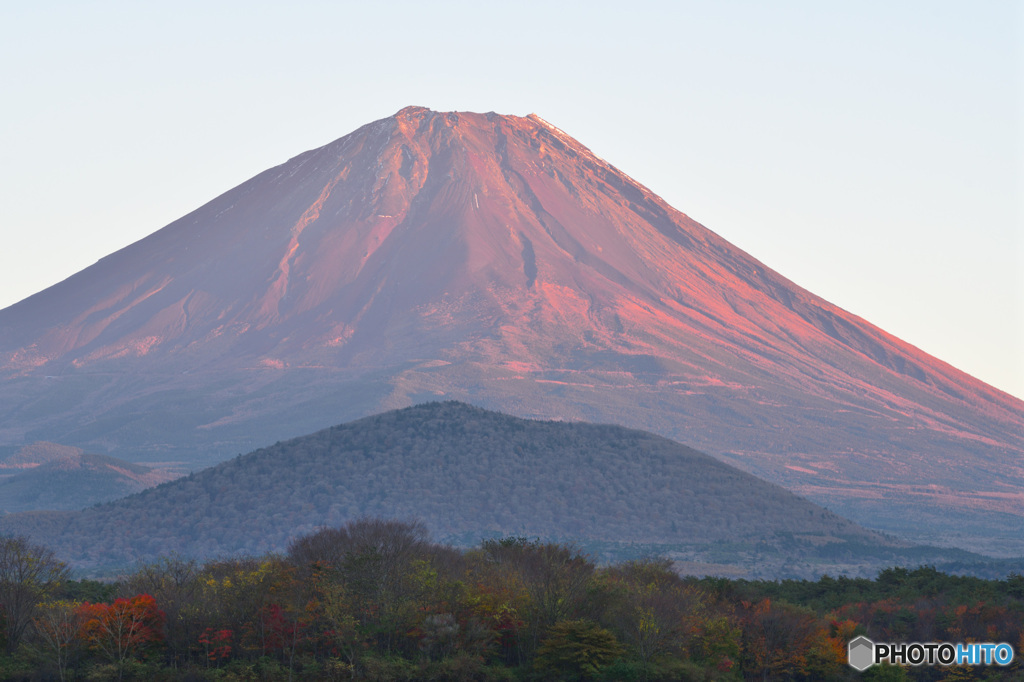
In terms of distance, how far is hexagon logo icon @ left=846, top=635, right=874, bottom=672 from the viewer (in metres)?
67.9

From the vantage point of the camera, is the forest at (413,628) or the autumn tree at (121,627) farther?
the forest at (413,628)

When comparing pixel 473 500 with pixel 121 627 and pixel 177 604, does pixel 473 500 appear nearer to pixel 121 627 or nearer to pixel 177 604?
pixel 177 604

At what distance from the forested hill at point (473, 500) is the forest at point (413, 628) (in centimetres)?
8229

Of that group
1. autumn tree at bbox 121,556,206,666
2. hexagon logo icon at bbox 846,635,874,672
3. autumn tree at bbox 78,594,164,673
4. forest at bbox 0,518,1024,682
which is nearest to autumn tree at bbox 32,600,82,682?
forest at bbox 0,518,1024,682

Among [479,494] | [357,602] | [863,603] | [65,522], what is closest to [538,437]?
[479,494]

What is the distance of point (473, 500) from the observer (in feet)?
565

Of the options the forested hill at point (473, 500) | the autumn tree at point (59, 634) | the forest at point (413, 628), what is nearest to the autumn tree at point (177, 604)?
the forest at point (413, 628)

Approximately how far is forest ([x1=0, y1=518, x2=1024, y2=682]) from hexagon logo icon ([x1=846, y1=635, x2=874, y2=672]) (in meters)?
0.80

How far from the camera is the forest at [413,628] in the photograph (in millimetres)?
63500

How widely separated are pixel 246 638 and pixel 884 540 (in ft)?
418

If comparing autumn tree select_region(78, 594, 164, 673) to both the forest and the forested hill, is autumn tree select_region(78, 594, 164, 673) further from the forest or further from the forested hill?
the forested hill

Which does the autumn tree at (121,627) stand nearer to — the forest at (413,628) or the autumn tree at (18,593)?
the forest at (413,628)

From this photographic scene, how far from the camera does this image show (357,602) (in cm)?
6862

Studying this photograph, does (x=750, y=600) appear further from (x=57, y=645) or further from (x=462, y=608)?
(x=57, y=645)
